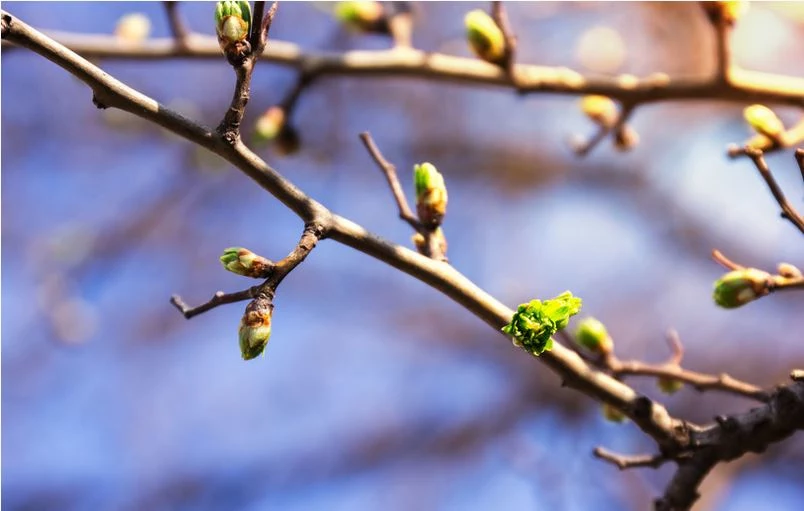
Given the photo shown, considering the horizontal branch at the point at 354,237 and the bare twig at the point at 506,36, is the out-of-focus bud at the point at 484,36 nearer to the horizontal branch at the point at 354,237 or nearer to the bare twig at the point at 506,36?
the bare twig at the point at 506,36

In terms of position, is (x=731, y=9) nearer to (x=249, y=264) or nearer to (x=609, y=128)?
(x=609, y=128)

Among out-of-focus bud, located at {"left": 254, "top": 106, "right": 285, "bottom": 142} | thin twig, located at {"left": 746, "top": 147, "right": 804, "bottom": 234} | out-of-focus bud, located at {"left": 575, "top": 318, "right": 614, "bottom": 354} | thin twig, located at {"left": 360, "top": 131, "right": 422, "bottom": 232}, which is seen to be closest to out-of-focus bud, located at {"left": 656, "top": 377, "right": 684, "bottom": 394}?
out-of-focus bud, located at {"left": 575, "top": 318, "right": 614, "bottom": 354}

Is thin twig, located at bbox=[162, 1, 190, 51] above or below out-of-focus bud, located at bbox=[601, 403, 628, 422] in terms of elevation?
above

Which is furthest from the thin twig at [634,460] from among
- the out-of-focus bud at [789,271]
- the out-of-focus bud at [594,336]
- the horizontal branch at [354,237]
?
the out-of-focus bud at [789,271]

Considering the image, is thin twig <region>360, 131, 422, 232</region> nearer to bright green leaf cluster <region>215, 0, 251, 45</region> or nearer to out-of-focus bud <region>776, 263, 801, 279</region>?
bright green leaf cluster <region>215, 0, 251, 45</region>

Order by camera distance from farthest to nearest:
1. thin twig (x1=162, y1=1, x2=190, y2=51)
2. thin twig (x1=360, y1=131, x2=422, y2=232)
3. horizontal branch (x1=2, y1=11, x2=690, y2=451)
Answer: thin twig (x1=162, y1=1, x2=190, y2=51) < thin twig (x1=360, y1=131, x2=422, y2=232) < horizontal branch (x1=2, y1=11, x2=690, y2=451)

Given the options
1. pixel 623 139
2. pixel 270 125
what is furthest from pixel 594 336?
pixel 270 125
